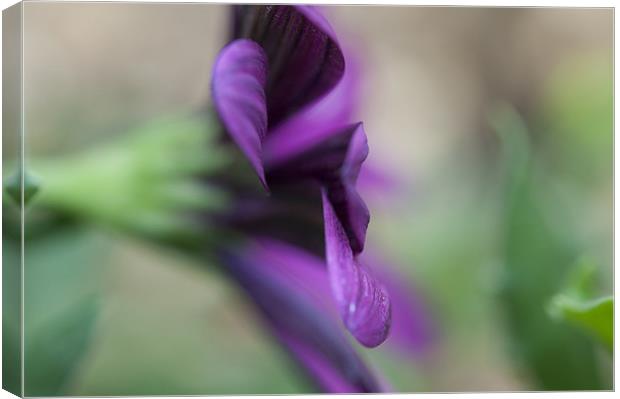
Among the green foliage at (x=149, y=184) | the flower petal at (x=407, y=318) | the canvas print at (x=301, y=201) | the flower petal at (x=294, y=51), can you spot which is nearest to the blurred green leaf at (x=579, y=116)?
the canvas print at (x=301, y=201)

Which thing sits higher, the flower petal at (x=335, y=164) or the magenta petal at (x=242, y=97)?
the magenta petal at (x=242, y=97)

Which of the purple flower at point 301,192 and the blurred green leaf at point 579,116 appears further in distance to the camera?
the blurred green leaf at point 579,116

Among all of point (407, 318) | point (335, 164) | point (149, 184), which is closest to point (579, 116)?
point (407, 318)

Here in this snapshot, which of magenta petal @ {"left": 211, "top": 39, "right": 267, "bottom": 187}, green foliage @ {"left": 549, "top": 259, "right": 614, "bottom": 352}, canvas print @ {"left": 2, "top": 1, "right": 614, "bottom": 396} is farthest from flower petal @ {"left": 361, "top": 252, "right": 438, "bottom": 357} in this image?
magenta petal @ {"left": 211, "top": 39, "right": 267, "bottom": 187}

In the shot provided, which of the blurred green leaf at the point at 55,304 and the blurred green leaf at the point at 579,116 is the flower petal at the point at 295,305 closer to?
the blurred green leaf at the point at 55,304

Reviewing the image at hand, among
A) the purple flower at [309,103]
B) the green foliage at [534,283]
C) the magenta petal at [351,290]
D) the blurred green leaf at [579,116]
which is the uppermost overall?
the purple flower at [309,103]

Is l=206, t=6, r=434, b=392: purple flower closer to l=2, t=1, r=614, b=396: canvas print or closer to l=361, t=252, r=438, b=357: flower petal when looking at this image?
l=2, t=1, r=614, b=396: canvas print

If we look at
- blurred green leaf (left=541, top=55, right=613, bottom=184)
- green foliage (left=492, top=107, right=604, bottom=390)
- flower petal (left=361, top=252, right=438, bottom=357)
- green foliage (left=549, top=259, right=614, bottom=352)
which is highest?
green foliage (left=549, top=259, right=614, bottom=352)

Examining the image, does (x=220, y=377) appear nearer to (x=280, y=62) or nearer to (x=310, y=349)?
(x=310, y=349)
